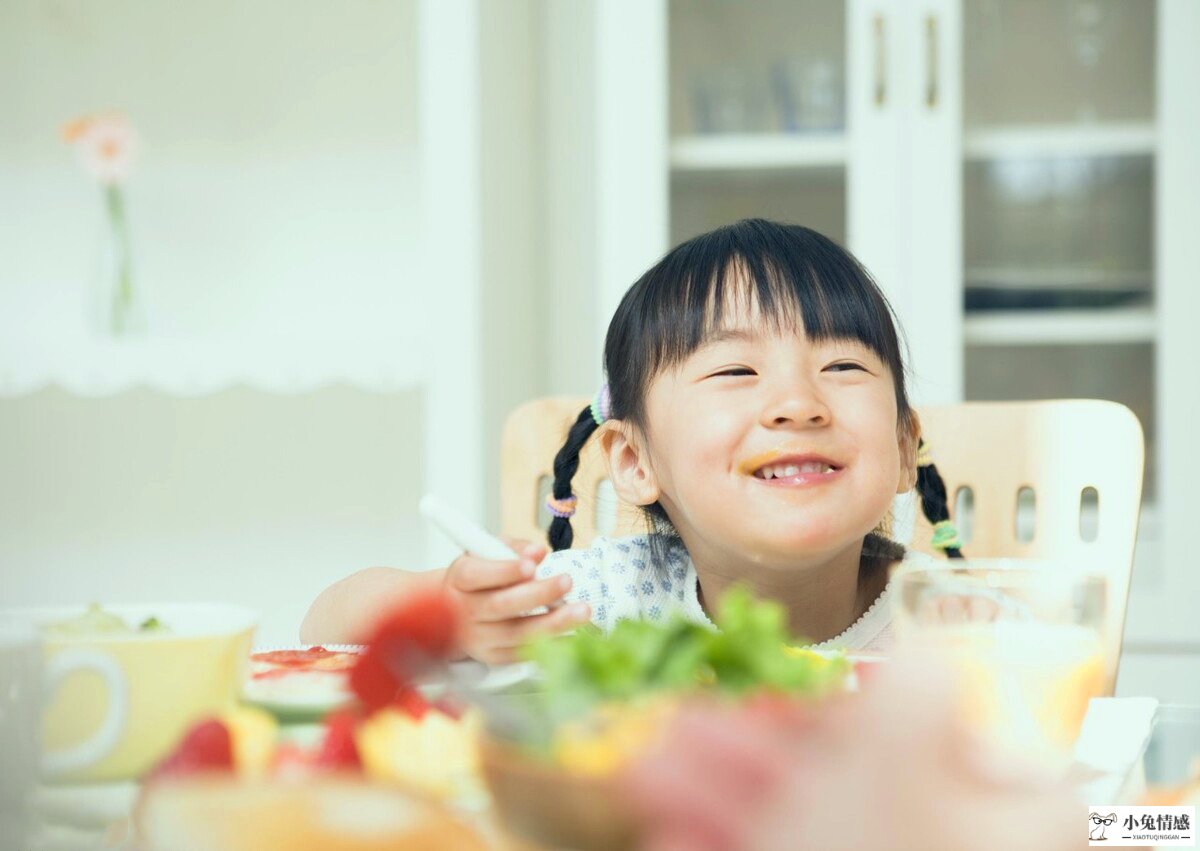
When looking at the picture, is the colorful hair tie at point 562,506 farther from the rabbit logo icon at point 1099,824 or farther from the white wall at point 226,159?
the white wall at point 226,159

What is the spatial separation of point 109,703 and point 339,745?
77 millimetres

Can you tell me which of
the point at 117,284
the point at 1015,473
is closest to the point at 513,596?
the point at 1015,473

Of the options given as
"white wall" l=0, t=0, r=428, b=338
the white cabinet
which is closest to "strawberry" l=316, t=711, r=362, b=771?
the white cabinet

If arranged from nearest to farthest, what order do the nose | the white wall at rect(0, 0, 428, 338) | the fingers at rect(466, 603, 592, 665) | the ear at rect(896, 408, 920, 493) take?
the fingers at rect(466, 603, 592, 665)
the nose
the ear at rect(896, 408, 920, 493)
the white wall at rect(0, 0, 428, 338)

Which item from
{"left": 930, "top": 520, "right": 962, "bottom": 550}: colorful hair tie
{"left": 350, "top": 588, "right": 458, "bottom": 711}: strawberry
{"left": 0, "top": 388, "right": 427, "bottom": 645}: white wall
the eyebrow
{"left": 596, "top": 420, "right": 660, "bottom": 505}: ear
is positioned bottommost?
{"left": 0, "top": 388, "right": 427, "bottom": 645}: white wall

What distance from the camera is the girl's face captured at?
29.1 inches

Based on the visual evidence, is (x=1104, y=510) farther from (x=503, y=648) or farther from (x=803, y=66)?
(x=803, y=66)

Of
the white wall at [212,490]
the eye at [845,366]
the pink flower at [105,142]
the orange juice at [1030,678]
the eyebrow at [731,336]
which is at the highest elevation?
the pink flower at [105,142]

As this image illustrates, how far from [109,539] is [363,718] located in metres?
1.70

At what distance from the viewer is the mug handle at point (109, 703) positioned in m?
0.27

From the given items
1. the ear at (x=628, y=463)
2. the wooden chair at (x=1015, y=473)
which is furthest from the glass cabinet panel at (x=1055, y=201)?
the ear at (x=628, y=463)

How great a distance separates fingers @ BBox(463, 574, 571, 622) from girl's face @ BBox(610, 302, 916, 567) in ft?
0.90

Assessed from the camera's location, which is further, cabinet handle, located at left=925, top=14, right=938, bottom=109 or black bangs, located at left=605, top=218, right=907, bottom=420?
cabinet handle, located at left=925, top=14, right=938, bottom=109

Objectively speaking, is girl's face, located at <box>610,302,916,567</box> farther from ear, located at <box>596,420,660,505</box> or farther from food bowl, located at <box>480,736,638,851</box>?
food bowl, located at <box>480,736,638,851</box>
